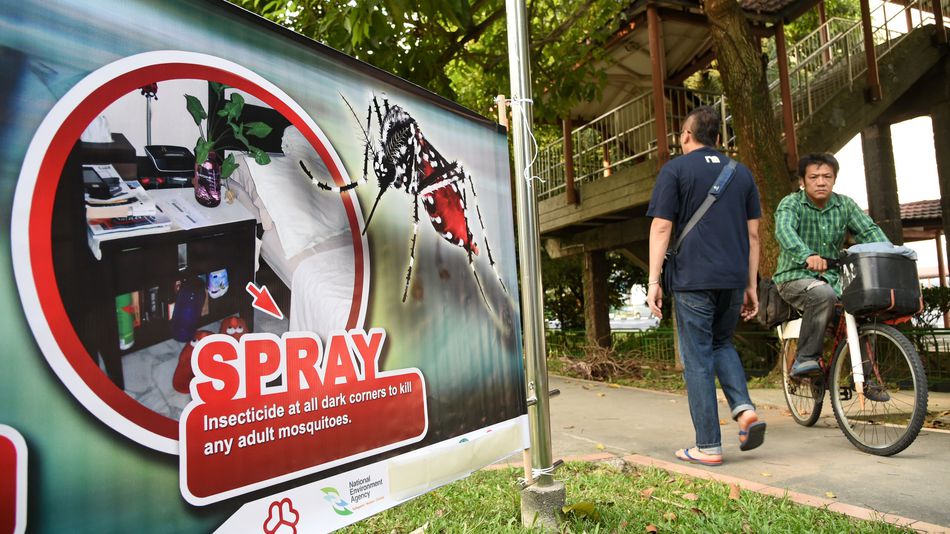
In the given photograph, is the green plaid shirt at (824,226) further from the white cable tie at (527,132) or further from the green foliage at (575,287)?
the green foliage at (575,287)

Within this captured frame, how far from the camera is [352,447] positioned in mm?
1959

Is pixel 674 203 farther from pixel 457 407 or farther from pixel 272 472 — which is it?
pixel 272 472

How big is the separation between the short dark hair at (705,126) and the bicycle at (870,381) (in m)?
1.17

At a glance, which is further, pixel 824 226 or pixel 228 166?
pixel 824 226

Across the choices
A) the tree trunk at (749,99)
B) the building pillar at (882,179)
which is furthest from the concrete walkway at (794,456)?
the building pillar at (882,179)

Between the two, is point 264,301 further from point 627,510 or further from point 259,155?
point 627,510

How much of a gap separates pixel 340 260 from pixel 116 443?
2.63 ft

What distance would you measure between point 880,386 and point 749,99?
4.42 meters

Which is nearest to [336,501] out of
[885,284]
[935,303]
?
[885,284]

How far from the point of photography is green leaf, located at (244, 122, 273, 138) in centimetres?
181

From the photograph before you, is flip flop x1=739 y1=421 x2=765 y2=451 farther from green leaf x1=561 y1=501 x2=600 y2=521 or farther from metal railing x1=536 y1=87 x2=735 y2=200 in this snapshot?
metal railing x1=536 y1=87 x2=735 y2=200

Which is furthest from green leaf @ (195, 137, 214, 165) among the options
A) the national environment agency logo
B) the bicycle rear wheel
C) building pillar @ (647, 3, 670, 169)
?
building pillar @ (647, 3, 670, 169)

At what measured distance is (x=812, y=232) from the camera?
4309 mm

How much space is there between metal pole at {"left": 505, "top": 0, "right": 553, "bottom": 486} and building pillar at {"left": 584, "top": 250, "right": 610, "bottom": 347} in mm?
9842
